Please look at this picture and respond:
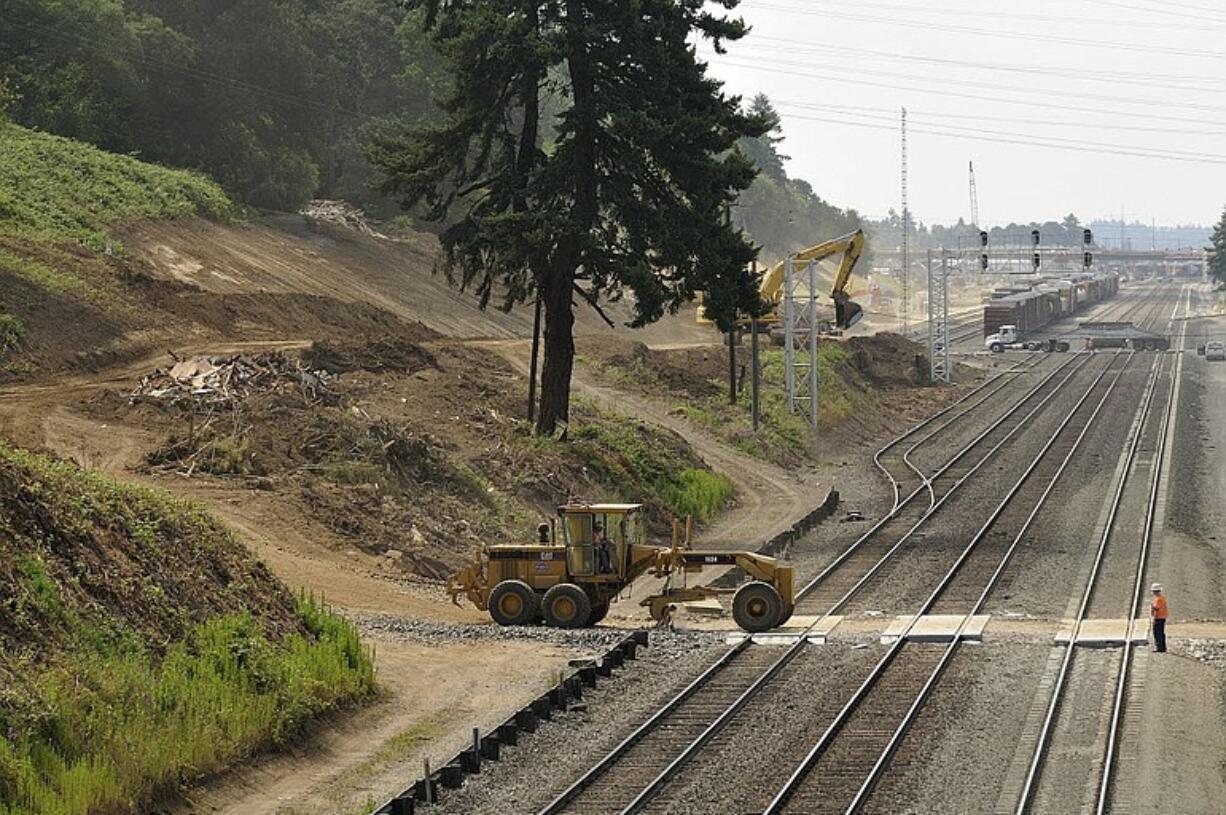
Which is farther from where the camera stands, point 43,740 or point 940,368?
point 940,368

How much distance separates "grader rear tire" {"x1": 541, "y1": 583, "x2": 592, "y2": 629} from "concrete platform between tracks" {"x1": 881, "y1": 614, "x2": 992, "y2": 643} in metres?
5.21

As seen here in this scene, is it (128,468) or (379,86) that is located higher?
(379,86)

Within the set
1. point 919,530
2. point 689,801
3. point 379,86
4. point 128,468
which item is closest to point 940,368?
point 379,86

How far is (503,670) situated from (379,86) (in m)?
76.1

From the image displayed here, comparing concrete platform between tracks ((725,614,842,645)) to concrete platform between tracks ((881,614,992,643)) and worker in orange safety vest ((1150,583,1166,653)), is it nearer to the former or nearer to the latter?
concrete platform between tracks ((881,614,992,643))

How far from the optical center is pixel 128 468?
39625 mm

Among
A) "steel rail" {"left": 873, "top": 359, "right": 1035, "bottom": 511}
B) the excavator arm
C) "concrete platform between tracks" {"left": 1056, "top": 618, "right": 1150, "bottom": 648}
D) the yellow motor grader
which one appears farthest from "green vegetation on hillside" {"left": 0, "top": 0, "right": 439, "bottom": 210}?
"concrete platform between tracks" {"left": 1056, "top": 618, "right": 1150, "bottom": 648}

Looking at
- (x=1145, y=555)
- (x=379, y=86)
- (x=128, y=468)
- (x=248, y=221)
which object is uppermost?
(x=379, y=86)

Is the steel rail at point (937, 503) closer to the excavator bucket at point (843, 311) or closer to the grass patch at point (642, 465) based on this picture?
the grass patch at point (642, 465)

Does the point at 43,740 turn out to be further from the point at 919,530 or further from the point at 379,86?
the point at 379,86

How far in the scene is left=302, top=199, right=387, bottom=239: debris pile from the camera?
8556 centimetres

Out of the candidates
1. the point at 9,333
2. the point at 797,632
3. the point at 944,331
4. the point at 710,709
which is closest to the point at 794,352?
the point at 944,331

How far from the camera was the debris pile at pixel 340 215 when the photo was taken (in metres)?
85.6

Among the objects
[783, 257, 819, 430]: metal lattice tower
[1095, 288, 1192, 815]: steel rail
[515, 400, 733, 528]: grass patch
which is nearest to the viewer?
[1095, 288, 1192, 815]: steel rail
